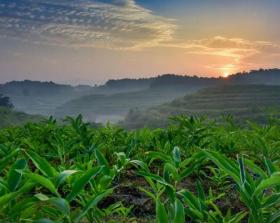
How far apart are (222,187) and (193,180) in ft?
1.76

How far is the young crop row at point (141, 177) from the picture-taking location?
203cm

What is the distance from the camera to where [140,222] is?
130 inches

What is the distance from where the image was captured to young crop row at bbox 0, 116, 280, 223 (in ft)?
6.66

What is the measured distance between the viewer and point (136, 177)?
15.4 feet

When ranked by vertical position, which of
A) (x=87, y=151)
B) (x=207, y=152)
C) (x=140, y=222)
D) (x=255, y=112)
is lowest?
(x=255, y=112)

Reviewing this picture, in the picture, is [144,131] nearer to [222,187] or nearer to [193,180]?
[193,180]

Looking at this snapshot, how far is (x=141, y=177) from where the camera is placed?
470 cm

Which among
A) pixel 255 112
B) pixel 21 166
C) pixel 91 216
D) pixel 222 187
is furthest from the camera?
pixel 255 112

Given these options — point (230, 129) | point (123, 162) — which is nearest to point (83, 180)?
point (123, 162)

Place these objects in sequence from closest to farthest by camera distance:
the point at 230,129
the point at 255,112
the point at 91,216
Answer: the point at 91,216
the point at 230,129
the point at 255,112

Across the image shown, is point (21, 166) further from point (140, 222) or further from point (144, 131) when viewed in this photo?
point (144, 131)

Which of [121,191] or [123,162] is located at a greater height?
[123,162]

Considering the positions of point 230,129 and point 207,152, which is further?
point 230,129

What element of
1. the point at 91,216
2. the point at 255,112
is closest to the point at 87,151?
the point at 91,216
